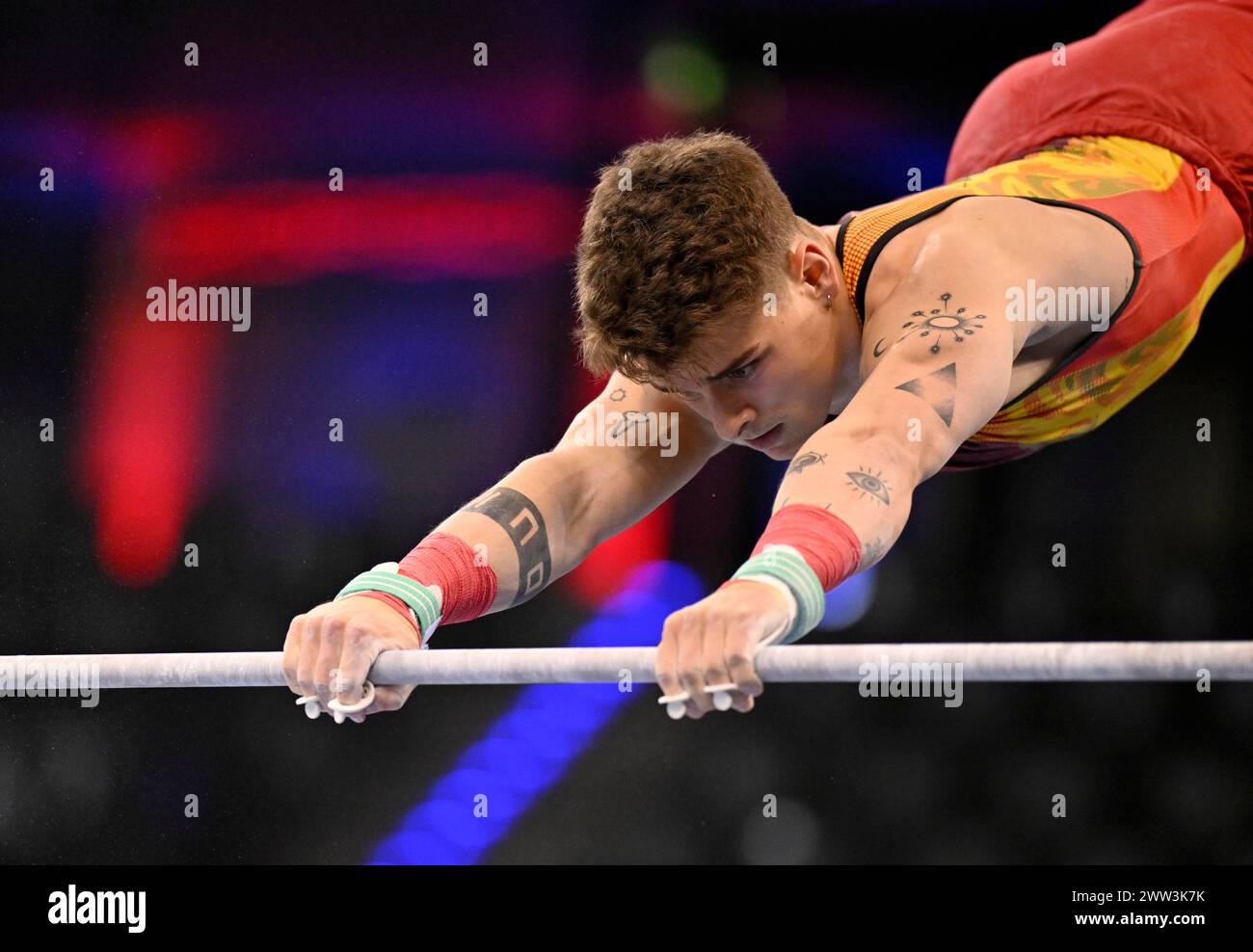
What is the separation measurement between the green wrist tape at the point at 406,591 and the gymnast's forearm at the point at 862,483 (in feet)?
1.36

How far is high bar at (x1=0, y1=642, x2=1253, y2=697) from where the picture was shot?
46.2 inches

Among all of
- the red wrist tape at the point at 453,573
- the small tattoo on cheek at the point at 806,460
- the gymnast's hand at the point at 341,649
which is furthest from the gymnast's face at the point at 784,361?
the gymnast's hand at the point at 341,649

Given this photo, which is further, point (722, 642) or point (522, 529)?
point (522, 529)

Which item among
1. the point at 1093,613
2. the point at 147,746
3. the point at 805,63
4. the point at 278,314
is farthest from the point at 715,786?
the point at 805,63

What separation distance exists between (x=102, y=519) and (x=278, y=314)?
0.54 metres

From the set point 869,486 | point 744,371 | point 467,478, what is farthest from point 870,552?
point 467,478

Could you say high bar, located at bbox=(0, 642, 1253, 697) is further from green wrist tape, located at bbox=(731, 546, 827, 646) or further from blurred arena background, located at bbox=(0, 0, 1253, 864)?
blurred arena background, located at bbox=(0, 0, 1253, 864)

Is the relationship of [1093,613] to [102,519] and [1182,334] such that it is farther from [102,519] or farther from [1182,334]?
[102,519]

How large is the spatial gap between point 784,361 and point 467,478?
1358 mm

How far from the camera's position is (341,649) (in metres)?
1.39

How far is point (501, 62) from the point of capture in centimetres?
287

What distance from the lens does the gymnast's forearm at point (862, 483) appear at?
1.28 metres

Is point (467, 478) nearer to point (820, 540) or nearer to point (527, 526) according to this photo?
point (527, 526)

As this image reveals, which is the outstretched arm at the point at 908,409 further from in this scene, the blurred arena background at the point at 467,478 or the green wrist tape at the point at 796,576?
the blurred arena background at the point at 467,478
